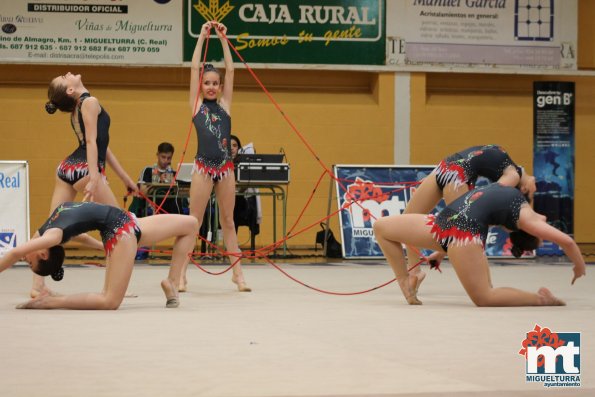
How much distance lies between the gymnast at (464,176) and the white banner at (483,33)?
20.2ft

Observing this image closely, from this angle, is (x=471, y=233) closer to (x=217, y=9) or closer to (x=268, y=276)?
(x=268, y=276)

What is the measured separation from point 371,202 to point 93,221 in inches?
203

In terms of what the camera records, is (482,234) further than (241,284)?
No

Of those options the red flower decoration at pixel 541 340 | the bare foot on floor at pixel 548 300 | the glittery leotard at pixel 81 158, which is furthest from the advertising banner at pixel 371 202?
the red flower decoration at pixel 541 340

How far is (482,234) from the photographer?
4863 mm

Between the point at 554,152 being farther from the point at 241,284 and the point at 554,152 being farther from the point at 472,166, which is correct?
the point at 241,284

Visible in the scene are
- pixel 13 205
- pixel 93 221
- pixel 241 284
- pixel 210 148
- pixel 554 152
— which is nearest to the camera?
pixel 93 221

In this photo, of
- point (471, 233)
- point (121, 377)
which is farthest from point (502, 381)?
point (471, 233)

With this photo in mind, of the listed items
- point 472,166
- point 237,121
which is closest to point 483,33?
point 237,121

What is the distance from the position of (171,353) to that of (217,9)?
28.3ft

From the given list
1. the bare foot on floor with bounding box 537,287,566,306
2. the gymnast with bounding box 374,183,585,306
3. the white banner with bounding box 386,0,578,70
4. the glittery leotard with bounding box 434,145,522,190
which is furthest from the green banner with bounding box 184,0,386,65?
the bare foot on floor with bounding box 537,287,566,306

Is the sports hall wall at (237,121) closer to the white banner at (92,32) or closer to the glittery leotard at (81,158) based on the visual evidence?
the white banner at (92,32)

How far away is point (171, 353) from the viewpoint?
3.34 metres

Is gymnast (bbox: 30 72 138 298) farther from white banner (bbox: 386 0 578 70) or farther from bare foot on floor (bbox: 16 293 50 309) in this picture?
white banner (bbox: 386 0 578 70)
